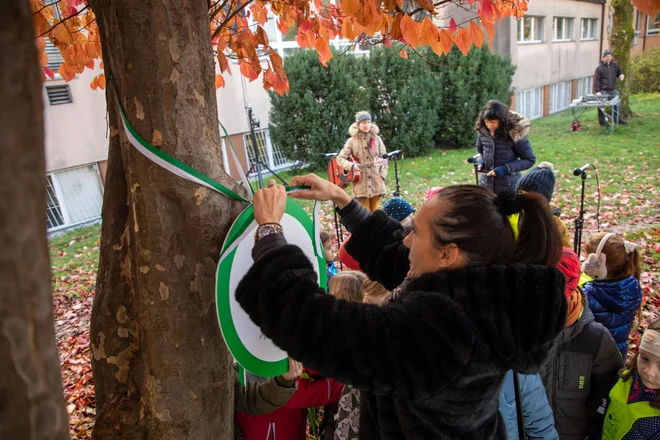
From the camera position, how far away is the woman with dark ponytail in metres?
1.20

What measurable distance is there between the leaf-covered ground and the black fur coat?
3053 mm

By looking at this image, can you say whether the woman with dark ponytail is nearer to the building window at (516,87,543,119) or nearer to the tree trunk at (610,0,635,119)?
the tree trunk at (610,0,635,119)

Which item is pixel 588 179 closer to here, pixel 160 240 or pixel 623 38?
pixel 623 38

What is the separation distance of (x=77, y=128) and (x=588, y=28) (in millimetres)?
24579

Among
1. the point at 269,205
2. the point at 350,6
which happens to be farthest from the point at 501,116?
the point at 269,205

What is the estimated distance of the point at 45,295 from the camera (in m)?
0.55

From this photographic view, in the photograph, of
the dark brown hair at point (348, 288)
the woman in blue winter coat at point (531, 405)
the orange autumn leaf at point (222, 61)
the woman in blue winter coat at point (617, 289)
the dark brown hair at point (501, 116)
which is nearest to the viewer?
the woman in blue winter coat at point (531, 405)

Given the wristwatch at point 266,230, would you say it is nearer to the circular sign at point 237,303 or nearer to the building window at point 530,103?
the circular sign at point 237,303

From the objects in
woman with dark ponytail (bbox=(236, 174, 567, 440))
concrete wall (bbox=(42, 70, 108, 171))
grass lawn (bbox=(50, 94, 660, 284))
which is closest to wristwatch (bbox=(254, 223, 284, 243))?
woman with dark ponytail (bbox=(236, 174, 567, 440))

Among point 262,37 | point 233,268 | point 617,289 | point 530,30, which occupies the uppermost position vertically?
point 530,30

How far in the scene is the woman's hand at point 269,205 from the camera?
143 cm

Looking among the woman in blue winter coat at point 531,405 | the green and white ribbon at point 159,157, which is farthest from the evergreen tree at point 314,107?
the green and white ribbon at point 159,157

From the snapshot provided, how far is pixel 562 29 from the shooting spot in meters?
21.4

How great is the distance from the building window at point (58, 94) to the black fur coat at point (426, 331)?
10094mm
